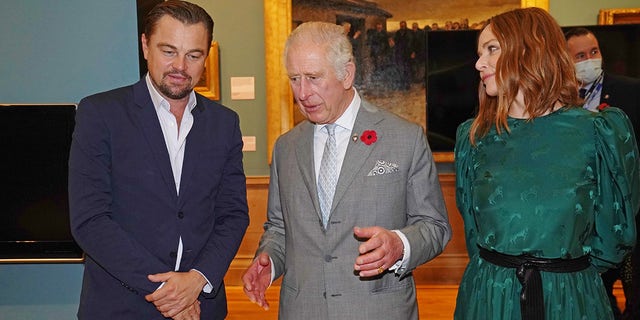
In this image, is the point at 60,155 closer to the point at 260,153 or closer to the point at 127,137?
the point at 127,137

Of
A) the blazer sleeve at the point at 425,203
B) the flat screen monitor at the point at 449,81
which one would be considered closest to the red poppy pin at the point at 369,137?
the blazer sleeve at the point at 425,203

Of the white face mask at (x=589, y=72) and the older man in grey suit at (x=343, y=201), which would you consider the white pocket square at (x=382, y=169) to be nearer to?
the older man in grey suit at (x=343, y=201)

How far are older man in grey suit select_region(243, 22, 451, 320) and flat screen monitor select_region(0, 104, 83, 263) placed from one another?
0.90 meters

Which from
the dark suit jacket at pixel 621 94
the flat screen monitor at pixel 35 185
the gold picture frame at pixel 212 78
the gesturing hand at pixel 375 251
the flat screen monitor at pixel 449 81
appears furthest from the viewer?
the gold picture frame at pixel 212 78

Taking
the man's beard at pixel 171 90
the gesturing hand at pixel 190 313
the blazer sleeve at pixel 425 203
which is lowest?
the gesturing hand at pixel 190 313

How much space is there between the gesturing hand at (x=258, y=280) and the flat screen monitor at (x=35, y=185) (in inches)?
34.1

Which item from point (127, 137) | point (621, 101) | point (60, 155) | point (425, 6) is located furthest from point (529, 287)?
point (425, 6)

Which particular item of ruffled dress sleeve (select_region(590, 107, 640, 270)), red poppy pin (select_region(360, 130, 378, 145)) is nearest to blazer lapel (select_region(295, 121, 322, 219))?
red poppy pin (select_region(360, 130, 378, 145))

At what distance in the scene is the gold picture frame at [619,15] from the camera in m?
5.22

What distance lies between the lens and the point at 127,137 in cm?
196

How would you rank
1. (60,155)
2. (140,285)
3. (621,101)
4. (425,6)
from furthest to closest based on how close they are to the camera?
(425,6), (621,101), (60,155), (140,285)

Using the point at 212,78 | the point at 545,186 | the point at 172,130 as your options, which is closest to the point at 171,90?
the point at 172,130

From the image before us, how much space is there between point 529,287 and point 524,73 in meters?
0.60

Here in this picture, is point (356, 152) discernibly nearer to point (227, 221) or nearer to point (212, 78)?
point (227, 221)
